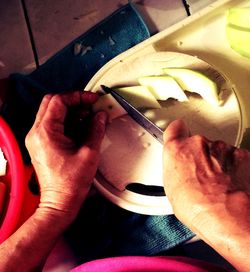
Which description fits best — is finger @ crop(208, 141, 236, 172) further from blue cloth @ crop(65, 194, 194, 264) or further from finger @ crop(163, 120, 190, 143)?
blue cloth @ crop(65, 194, 194, 264)

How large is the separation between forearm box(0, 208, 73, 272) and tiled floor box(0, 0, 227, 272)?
0.43m

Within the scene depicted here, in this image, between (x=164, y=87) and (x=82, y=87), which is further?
(x=82, y=87)

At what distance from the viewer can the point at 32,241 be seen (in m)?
0.75

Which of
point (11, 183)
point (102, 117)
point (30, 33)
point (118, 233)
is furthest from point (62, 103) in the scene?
point (30, 33)

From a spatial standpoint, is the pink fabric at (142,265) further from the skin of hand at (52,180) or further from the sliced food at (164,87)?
the sliced food at (164,87)

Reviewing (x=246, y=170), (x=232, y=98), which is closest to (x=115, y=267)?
(x=246, y=170)

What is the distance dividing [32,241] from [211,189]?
0.35 m

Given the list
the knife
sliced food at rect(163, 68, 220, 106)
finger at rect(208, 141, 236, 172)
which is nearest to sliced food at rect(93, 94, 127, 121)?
the knife

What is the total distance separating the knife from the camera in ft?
2.55

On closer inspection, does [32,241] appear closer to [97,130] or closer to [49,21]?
[97,130]

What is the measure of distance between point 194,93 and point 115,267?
14.4 inches

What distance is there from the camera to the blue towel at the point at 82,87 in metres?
0.86

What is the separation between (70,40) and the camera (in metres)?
1.08

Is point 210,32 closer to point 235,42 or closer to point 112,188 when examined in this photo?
point 235,42
